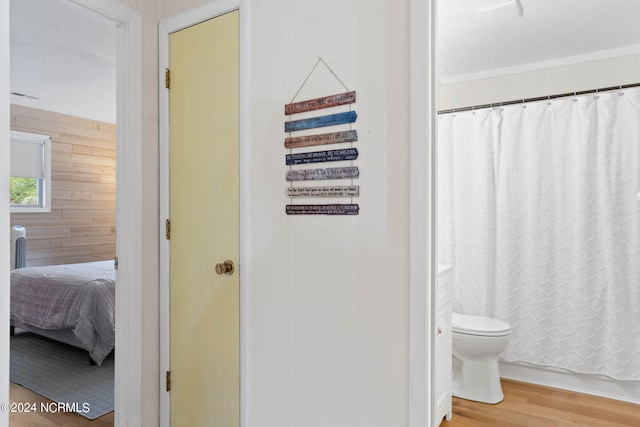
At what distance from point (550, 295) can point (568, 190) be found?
764mm

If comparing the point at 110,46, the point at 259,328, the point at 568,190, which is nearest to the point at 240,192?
the point at 259,328

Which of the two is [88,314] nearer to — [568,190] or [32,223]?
[32,223]

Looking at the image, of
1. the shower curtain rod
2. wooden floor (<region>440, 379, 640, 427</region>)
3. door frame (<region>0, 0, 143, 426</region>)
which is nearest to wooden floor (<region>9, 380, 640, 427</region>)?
wooden floor (<region>440, 379, 640, 427</region>)

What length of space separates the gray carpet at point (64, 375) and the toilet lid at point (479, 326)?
232 centimetres

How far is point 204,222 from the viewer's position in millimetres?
1888

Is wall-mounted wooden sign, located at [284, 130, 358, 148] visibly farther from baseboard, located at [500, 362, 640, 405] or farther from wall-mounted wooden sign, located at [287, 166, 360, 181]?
baseboard, located at [500, 362, 640, 405]

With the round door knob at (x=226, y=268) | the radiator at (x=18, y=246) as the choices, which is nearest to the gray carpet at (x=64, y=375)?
the radiator at (x=18, y=246)

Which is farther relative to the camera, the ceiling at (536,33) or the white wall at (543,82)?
the white wall at (543,82)

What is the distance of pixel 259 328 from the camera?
1.69 meters

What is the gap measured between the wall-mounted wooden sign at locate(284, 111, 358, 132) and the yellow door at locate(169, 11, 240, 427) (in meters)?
0.32

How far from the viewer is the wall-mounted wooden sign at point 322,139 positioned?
Answer: 145 cm

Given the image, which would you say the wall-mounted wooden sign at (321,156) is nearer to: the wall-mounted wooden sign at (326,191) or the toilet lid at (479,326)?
the wall-mounted wooden sign at (326,191)

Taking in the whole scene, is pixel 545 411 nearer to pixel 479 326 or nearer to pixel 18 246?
pixel 479 326

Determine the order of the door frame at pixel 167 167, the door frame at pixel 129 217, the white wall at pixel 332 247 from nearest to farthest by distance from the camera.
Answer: the white wall at pixel 332 247 < the door frame at pixel 167 167 < the door frame at pixel 129 217
